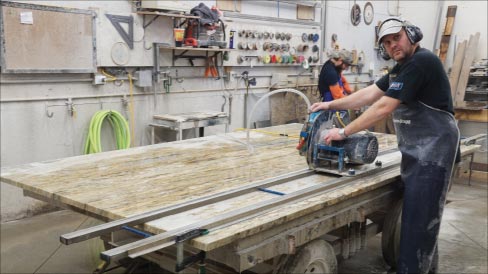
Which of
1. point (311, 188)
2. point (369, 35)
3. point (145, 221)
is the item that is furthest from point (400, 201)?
point (369, 35)

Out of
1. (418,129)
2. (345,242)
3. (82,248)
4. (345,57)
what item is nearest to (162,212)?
(345,242)

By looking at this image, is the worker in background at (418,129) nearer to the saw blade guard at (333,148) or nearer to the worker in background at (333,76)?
the saw blade guard at (333,148)

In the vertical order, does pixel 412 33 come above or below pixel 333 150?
above

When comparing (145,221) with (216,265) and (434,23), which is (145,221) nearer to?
(216,265)

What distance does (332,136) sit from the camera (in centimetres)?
225

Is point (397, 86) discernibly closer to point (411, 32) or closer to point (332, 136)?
point (411, 32)

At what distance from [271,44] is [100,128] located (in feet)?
7.98

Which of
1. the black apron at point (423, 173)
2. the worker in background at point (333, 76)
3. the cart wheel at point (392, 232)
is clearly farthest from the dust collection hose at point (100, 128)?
the black apron at point (423, 173)

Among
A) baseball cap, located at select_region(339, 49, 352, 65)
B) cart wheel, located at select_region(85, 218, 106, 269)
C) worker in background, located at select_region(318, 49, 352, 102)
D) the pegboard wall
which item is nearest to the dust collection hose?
cart wheel, located at select_region(85, 218, 106, 269)

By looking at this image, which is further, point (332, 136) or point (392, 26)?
point (332, 136)

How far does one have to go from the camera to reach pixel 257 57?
17.8 ft

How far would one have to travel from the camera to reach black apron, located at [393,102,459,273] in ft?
7.00

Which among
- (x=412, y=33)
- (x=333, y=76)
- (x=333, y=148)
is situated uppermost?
(x=412, y=33)

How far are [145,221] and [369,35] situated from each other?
649cm
